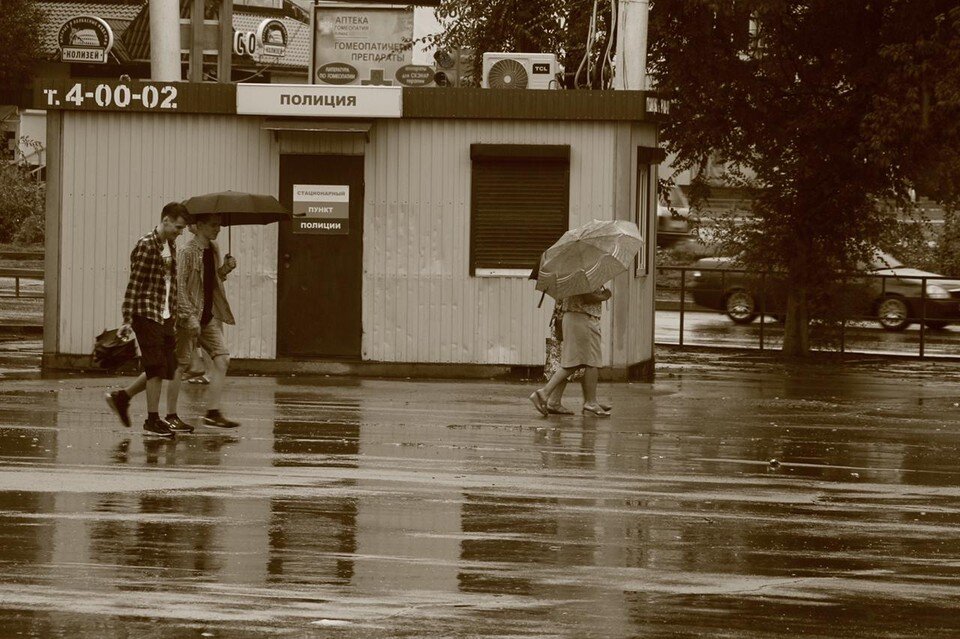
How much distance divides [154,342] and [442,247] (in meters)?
6.27

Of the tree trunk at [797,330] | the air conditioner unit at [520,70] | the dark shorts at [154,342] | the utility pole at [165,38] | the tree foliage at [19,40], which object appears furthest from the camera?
the tree foliage at [19,40]

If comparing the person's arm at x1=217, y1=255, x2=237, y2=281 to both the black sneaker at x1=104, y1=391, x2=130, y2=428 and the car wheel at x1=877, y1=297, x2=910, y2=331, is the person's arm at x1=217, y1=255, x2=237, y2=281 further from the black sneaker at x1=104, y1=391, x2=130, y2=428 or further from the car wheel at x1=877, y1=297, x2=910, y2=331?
the car wheel at x1=877, y1=297, x2=910, y2=331

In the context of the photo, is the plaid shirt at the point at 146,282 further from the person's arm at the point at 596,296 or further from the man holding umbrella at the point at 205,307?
the person's arm at the point at 596,296

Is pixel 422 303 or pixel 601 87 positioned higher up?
pixel 601 87

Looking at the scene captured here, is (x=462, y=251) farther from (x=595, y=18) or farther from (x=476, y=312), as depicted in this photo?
(x=595, y=18)

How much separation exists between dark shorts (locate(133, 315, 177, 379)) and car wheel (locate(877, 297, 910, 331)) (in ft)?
52.9

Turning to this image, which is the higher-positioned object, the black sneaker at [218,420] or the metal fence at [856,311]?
the metal fence at [856,311]

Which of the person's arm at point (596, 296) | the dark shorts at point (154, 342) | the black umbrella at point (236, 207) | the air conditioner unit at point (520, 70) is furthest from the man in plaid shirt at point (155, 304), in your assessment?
the air conditioner unit at point (520, 70)

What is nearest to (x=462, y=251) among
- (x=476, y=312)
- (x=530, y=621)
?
(x=476, y=312)

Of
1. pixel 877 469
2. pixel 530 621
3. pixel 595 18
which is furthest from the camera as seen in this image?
pixel 595 18

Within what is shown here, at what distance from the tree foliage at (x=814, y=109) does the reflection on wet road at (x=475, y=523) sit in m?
4.54

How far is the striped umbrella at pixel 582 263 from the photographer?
15.4 m

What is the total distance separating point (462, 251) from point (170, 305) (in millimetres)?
6110

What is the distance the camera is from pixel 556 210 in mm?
19094
